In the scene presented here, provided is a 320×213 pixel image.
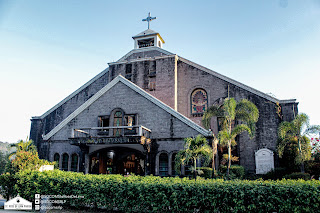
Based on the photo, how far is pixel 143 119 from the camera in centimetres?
2005

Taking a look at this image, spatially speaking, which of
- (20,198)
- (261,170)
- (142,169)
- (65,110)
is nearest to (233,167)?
(261,170)

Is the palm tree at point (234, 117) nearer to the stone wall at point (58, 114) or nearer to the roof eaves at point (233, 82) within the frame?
the roof eaves at point (233, 82)

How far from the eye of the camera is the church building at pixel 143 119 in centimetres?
1880

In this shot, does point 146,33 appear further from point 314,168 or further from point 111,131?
point 314,168

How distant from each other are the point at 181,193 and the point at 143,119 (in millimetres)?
10285

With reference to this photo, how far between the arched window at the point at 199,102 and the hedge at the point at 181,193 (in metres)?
14.9

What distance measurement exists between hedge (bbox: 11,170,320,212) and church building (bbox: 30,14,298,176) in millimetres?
5896

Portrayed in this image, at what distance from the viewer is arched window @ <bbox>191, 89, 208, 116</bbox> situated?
2550 cm

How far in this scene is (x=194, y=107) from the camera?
1023 inches

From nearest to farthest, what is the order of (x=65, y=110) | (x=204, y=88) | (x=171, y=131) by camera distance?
(x=171, y=131) → (x=204, y=88) → (x=65, y=110)

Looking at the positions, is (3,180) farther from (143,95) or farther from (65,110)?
(65,110)

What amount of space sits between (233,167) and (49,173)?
13061 mm

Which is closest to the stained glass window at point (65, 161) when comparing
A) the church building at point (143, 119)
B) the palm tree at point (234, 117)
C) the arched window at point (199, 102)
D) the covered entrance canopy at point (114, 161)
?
the church building at point (143, 119)

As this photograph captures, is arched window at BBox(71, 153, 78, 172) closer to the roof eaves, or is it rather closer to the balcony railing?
the balcony railing
